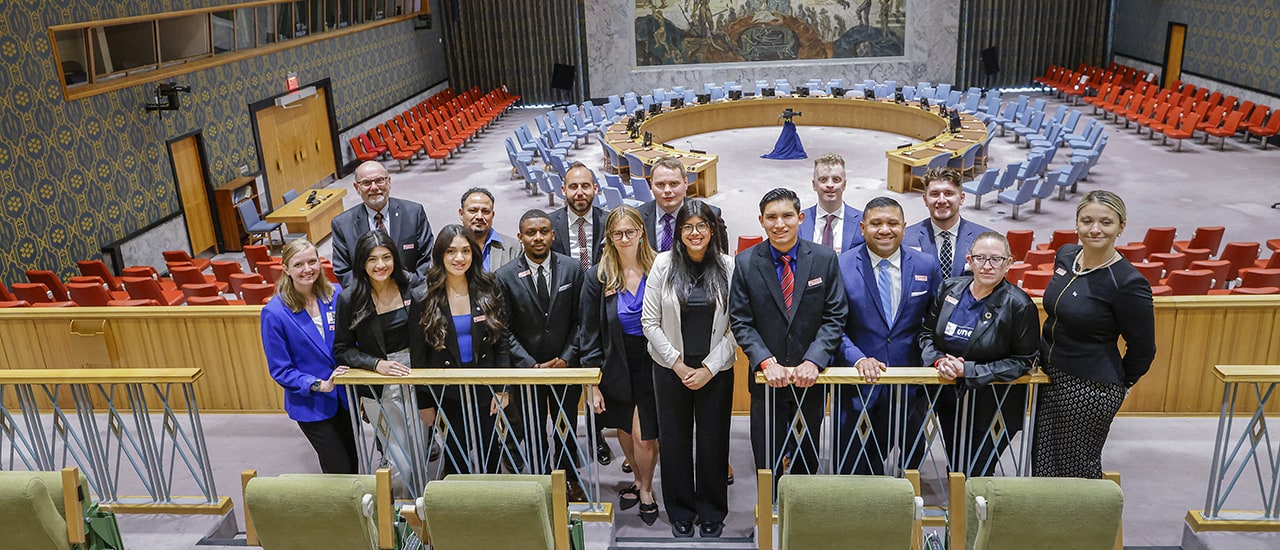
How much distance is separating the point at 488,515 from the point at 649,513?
125 centimetres

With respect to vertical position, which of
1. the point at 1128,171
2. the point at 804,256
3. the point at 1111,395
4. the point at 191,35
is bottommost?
the point at 1128,171

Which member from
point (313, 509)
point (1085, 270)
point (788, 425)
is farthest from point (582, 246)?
point (1085, 270)

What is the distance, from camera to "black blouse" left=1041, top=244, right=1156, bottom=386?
3.64m

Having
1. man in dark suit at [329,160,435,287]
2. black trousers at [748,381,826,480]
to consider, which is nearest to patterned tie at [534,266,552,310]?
black trousers at [748,381,826,480]

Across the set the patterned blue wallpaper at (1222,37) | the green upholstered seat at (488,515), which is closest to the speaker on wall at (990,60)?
the patterned blue wallpaper at (1222,37)

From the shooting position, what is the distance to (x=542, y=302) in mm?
4383

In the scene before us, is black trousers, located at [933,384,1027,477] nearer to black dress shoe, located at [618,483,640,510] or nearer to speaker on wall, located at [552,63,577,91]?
black dress shoe, located at [618,483,640,510]

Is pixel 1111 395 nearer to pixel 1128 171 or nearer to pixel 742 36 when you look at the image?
pixel 1128 171

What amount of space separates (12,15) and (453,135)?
10.0m

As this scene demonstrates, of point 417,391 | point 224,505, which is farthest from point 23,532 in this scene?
point 417,391

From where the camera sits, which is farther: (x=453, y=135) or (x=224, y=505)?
(x=453, y=135)

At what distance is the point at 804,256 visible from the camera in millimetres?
3971

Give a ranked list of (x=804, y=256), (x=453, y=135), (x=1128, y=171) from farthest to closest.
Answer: (x=453, y=135), (x=1128, y=171), (x=804, y=256)

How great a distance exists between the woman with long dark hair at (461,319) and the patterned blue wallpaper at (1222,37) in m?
16.6
